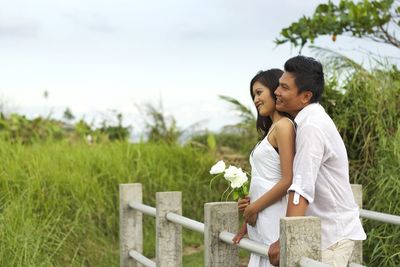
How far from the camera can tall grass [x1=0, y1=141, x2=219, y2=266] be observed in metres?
6.44

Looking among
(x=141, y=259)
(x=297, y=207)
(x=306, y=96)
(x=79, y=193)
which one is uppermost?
(x=306, y=96)

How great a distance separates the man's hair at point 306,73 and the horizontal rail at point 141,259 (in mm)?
2521

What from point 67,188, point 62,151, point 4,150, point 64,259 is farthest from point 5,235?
point 62,151

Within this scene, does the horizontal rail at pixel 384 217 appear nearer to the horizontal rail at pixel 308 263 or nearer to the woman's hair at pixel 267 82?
the woman's hair at pixel 267 82

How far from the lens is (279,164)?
3.17 meters

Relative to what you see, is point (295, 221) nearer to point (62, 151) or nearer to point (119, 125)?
point (62, 151)

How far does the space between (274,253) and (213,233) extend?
776 mm

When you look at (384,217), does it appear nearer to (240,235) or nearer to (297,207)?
(240,235)

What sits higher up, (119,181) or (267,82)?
(267,82)

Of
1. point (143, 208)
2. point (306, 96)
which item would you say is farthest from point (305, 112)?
point (143, 208)

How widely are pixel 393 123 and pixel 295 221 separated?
167 inches

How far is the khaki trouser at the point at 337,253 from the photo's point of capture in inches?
123

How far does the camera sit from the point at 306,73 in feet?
10.1

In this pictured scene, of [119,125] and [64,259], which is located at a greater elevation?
[119,125]
